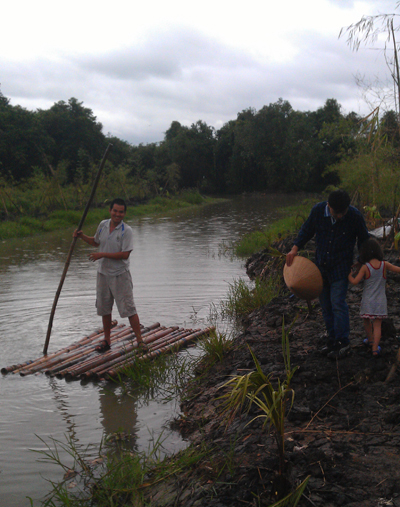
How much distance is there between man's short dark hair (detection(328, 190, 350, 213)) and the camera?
3.65 m

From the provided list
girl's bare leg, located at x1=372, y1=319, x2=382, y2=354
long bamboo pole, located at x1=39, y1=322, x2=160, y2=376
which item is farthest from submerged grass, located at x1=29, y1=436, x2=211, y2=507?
long bamboo pole, located at x1=39, y1=322, x2=160, y2=376

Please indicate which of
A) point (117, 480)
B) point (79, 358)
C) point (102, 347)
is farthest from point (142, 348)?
point (117, 480)

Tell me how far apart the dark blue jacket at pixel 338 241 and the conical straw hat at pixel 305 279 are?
14 centimetres

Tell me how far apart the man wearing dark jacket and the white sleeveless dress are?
150 mm

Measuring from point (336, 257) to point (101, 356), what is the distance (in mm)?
2628

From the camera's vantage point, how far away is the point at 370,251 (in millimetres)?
3834

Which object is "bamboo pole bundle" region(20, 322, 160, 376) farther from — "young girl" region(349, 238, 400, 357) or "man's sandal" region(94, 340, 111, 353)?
"young girl" region(349, 238, 400, 357)

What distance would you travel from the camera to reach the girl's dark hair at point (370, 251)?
3818mm

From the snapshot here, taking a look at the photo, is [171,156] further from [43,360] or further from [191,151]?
[43,360]

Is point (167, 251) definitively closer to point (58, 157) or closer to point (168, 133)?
point (58, 157)

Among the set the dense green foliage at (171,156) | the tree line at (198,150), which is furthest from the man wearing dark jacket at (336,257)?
the tree line at (198,150)

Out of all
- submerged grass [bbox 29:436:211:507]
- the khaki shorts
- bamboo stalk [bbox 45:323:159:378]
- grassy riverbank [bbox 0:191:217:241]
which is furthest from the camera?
grassy riverbank [bbox 0:191:217:241]

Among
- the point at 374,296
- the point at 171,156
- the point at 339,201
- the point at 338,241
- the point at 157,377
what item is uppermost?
the point at 171,156

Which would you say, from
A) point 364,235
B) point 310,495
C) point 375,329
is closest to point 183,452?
point 310,495
